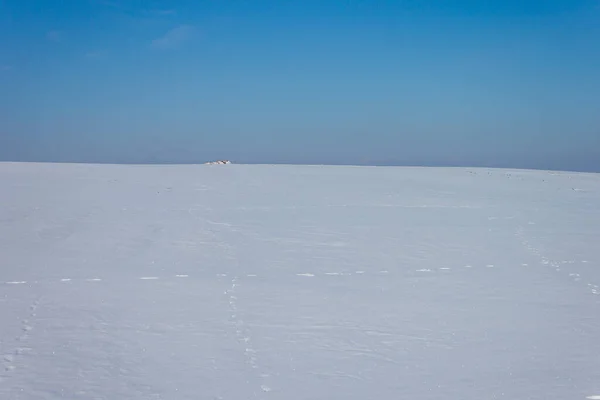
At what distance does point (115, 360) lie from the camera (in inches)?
126

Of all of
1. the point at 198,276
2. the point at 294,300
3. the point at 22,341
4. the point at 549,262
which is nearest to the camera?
the point at 22,341

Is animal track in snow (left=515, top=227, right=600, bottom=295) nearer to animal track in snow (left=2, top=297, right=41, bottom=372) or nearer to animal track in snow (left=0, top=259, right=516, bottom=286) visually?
animal track in snow (left=0, top=259, right=516, bottom=286)

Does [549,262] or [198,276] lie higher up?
[549,262]

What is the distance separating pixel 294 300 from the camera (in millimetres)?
4473

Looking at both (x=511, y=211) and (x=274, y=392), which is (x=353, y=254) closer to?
(x=274, y=392)

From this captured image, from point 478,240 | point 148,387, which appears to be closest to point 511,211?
point 478,240

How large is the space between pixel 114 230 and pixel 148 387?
178 inches

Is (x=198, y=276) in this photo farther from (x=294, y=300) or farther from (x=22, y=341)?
(x=22, y=341)

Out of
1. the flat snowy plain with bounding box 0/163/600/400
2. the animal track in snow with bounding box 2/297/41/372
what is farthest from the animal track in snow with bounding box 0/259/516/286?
the animal track in snow with bounding box 2/297/41/372

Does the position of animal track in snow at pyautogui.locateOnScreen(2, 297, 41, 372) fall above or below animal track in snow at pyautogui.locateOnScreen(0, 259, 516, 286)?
below

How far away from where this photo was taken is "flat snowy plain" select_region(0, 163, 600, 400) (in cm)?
301

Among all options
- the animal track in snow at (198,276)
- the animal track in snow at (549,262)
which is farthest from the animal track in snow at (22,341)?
the animal track in snow at (549,262)

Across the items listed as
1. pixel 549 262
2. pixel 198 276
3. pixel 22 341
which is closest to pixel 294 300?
pixel 198 276

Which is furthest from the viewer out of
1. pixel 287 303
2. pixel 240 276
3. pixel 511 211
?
pixel 511 211
